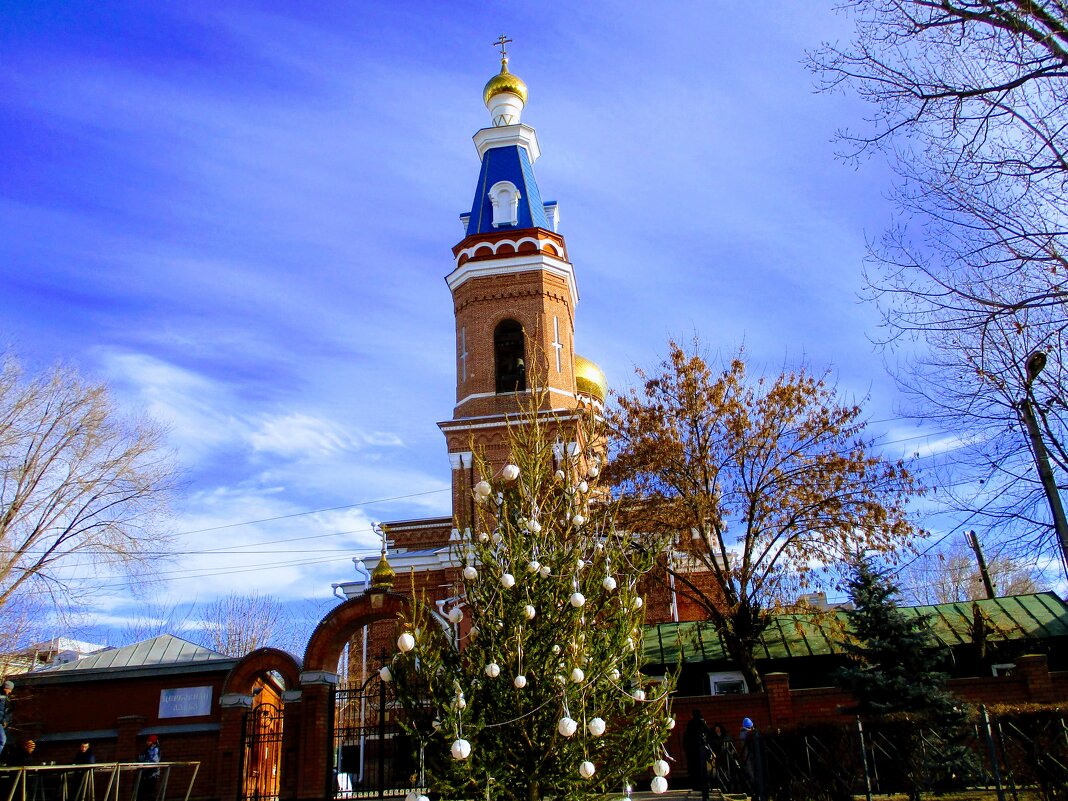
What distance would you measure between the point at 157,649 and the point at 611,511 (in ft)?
38.6

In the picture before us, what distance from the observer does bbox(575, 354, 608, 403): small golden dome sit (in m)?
28.3

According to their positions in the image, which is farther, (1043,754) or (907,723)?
(907,723)

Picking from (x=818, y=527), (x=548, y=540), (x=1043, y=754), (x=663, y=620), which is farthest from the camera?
(x=663, y=620)

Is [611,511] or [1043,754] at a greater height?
[611,511]

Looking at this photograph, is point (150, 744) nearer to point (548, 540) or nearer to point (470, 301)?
point (548, 540)

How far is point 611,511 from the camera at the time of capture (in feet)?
30.9

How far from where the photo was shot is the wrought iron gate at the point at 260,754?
46.8 feet

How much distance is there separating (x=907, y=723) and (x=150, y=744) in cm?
1136

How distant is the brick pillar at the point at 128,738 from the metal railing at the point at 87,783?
0.83 feet

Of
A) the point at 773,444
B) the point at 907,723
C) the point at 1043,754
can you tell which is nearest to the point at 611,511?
the point at 907,723

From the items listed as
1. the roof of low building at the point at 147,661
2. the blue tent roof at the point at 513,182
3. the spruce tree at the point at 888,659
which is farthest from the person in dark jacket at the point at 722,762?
the blue tent roof at the point at 513,182

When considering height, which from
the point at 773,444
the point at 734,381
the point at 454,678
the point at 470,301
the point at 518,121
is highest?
the point at 518,121

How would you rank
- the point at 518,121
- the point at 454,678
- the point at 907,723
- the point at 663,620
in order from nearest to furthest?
1. the point at 454,678
2. the point at 907,723
3. the point at 663,620
4. the point at 518,121

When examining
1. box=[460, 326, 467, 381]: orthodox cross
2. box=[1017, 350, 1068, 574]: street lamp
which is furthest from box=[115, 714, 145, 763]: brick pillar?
box=[1017, 350, 1068, 574]: street lamp
